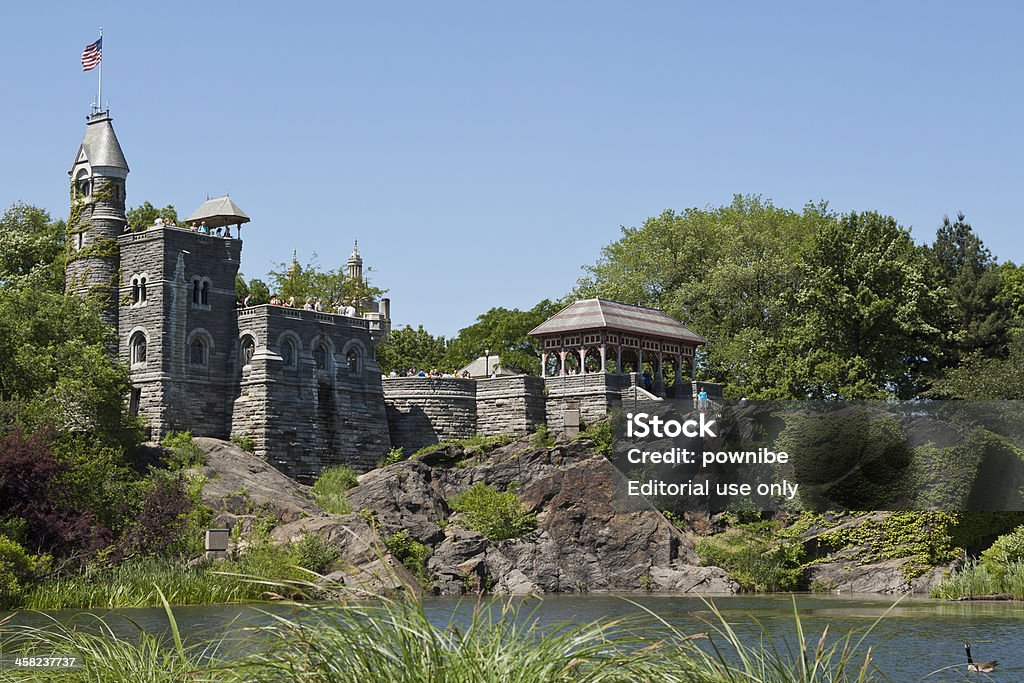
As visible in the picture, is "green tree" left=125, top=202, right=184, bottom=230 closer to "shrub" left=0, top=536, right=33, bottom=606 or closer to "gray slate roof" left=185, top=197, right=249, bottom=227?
A: "gray slate roof" left=185, top=197, right=249, bottom=227

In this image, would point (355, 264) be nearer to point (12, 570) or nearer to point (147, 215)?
point (147, 215)

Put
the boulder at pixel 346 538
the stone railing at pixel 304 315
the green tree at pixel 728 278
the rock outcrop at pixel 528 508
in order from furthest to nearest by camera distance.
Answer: the green tree at pixel 728 278, the stone railing at pixel 304 315, the rock outcrop at pixel 528 508, the boulder at pixel 346 538

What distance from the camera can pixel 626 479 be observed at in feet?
170

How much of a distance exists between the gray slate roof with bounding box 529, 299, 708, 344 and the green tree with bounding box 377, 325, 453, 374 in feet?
69.2

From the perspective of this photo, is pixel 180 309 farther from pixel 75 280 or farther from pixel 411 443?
pixel 411 443

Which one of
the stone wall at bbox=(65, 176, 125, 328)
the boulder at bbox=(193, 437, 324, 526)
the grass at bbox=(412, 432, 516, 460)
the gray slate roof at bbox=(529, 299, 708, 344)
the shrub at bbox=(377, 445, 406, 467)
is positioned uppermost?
the stone wall at bbox=(65, 176, 125, 328)

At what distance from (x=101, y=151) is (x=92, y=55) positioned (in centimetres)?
382

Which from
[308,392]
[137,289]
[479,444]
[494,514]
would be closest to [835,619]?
[494,514]

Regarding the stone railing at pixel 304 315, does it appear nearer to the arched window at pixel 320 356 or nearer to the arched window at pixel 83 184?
the arched window at pixel 320 356

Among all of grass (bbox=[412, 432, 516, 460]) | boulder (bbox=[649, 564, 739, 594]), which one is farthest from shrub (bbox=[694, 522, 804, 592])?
grass (bbox=[412, 432, 516, 460])

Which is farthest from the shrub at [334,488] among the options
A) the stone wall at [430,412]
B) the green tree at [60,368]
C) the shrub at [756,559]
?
the shrub at [756,559]

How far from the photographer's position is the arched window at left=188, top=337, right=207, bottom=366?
52.9m

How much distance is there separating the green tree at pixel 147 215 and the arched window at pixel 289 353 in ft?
45.2

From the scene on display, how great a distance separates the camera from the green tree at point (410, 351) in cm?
7931
